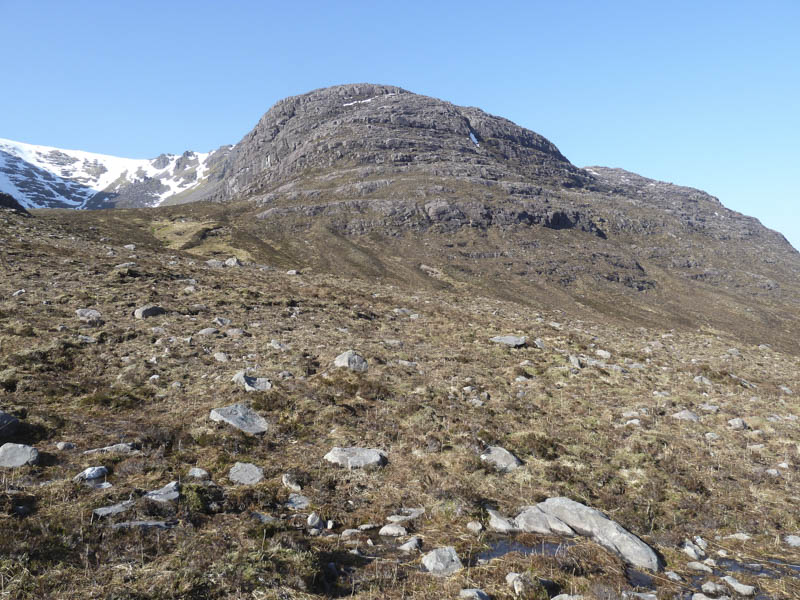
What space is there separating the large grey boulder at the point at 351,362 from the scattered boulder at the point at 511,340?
882 cm

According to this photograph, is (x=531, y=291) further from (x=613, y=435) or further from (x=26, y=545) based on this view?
(x=26, y=545)

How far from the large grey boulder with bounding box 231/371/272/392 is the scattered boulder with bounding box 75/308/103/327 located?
835 cm

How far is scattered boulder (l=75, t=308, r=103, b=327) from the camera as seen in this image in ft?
57.8

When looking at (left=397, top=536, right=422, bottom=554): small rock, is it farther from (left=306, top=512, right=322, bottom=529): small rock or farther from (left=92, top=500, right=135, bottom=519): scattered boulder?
(left=92, top=500, right=135, bottom=519): scattered boulder

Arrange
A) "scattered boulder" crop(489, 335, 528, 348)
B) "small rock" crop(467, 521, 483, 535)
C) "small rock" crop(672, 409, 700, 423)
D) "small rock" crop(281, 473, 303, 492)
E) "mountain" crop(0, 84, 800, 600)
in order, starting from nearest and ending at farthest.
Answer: "mountain" crop(0, 84, 800, 600) < "small rock" crop(467, 521, 483, 535) < "small rock" crop(281, 473, 303, 492) < "small rock" crop(672, 409, 700, 423) < "scattered boulder" crop(489, 335, 528, 348)

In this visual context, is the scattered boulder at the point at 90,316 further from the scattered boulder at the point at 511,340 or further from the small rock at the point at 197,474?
the scattered boulder at the point at 511,340

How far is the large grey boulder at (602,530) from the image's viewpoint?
734 cm

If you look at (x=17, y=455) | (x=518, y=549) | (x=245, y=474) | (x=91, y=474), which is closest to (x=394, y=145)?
(x=245, y=474)

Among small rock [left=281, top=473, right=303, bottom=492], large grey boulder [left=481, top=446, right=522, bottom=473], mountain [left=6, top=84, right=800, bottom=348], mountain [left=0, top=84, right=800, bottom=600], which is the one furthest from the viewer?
mountain [left=6, top=84, right=800, bottom=348]

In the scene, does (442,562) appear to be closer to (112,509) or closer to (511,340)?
(112,509)

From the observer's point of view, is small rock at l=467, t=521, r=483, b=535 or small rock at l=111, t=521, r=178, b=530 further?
small rock at l=467, t=521, r=483, b=535

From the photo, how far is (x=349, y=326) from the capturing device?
74.6ft

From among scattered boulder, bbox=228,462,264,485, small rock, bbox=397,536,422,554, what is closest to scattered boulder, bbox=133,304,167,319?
scattered boulder, bbox=228,462,264,485

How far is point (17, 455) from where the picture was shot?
28.1 feet
